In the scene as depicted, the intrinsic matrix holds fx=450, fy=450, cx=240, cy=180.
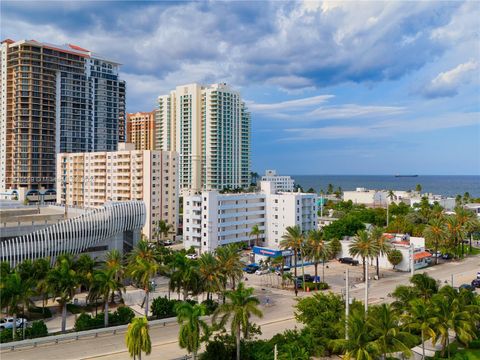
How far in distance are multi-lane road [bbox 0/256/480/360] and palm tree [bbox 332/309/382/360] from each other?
14.0 meters

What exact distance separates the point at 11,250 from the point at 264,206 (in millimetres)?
57310

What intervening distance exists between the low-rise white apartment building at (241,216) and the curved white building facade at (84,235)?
2284 cm

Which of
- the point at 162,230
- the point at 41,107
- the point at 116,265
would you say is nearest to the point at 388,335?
the point at 116,265

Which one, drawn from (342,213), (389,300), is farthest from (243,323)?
(342,213)

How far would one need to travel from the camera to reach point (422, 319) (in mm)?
33719

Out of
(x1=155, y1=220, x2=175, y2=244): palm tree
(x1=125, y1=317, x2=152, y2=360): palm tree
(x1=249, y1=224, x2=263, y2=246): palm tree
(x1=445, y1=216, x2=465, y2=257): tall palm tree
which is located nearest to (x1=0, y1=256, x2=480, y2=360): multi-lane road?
(x1=125, y1=317, x2=152, y2=360): palm tree

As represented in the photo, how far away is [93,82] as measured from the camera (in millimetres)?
154250

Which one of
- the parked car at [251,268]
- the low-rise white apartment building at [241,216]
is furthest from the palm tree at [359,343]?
the low-rise white apartment building at [241,216]

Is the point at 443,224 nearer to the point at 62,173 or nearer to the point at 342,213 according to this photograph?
the point at 342,213

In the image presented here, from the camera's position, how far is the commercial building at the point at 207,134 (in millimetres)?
178750

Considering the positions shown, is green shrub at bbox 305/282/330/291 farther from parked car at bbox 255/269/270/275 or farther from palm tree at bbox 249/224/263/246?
palm tree at bbox 249/224/263/246

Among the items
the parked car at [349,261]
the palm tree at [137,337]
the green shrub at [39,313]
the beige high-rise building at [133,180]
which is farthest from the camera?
the beige high-rise building at [133,180]

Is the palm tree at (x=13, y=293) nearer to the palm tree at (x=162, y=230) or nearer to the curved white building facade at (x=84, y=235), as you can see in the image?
the curved white building facade at (x=84, y=235)

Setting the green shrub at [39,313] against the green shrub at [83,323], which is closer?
the green shrub at [83,323]
